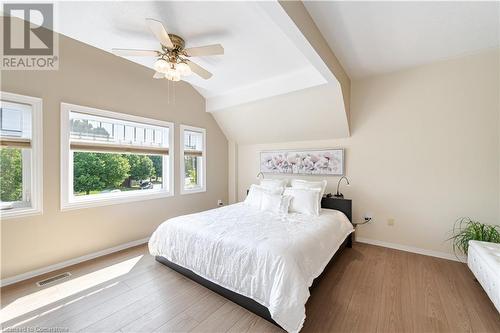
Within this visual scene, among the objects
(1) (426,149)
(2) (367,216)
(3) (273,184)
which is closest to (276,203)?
(3) (273,184)

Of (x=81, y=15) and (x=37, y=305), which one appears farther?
(x=81, y=15)

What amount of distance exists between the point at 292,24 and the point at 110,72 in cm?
270

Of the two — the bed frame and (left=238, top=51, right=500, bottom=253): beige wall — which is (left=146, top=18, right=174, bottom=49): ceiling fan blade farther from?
(left=238, top=51, right=500, bottom=253): beige wall

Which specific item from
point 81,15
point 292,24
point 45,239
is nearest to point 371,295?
point 292,24

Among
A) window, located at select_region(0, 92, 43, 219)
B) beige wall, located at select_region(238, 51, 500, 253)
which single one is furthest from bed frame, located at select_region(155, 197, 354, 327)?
window, located at select_region(0, 92, 43, 219)

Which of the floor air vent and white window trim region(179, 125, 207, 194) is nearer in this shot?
the floor air vent

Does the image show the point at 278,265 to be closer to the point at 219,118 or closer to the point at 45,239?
the point at 45,239

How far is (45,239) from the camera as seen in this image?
2.49 m

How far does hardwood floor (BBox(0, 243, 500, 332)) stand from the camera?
1.69 meters

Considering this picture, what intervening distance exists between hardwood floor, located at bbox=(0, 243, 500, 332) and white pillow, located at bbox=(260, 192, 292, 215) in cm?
99

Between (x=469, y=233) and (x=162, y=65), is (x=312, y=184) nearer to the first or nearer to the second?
(x=469, y=233)

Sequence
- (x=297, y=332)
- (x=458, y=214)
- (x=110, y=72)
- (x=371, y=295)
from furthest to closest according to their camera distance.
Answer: (x=110, y=72) → (x=458, y=214) → (x=371, y=295) → (x=297, y=332)

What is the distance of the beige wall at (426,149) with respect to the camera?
8.67ft

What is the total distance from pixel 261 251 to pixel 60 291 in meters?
2.14
